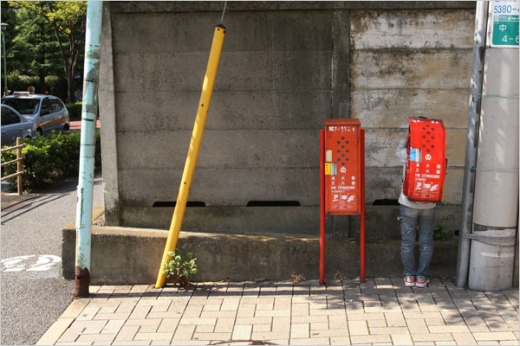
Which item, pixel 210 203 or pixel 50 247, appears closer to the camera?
pixel 210 203

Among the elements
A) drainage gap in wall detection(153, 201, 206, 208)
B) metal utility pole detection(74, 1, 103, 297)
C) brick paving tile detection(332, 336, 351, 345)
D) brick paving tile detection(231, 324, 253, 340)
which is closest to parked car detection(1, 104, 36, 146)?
drainage gap in wall detection(153, 201, 206, 208)

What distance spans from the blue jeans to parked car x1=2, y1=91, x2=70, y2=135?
15.3 meters

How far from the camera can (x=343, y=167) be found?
588cm

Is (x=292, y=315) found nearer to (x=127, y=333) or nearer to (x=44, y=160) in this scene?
(x=127, y=333)

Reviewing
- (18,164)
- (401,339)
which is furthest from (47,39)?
(401,339)

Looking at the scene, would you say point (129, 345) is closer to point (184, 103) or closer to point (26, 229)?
point (184, 103)

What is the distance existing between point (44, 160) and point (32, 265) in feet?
18.1

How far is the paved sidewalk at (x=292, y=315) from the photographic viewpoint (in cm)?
492

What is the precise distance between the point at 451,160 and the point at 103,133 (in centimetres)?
357

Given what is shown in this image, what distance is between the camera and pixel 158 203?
661cm

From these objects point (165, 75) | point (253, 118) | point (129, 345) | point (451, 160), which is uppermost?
point (165, 75)

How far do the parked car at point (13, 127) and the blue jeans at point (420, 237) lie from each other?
1206 cm

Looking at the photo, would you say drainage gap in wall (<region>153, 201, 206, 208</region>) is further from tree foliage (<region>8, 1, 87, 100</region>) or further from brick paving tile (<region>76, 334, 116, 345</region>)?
tree foliage (<region>8, 1, 87, 100</region>)

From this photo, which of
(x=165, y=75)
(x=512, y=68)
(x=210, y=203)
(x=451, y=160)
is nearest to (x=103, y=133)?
(x=165, y=75)
